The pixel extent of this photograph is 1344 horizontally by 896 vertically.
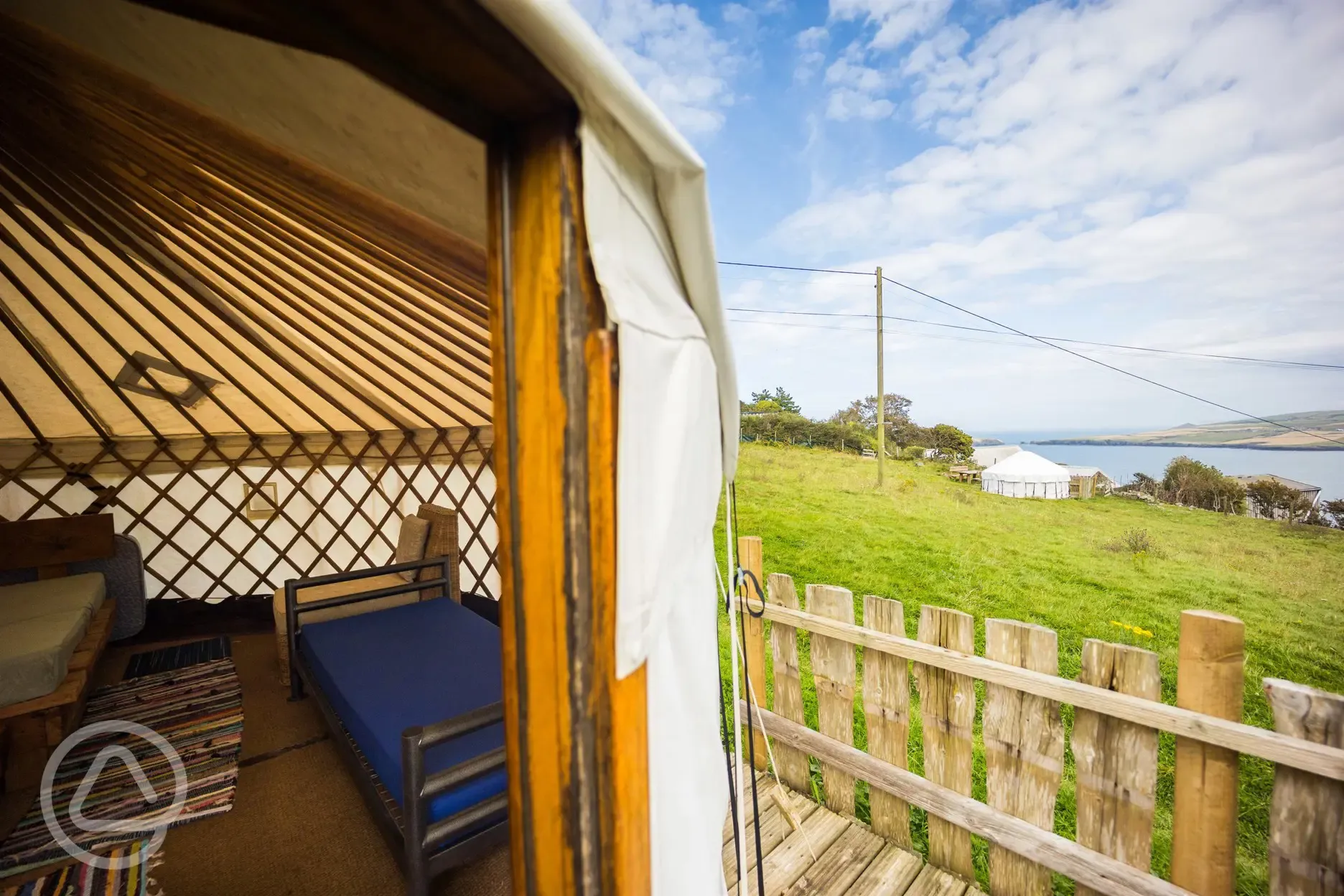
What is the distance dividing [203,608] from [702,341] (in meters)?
4.28

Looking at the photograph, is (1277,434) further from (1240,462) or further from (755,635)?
(755,635)

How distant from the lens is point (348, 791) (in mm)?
1862

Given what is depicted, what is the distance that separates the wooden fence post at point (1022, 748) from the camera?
134 centimetres

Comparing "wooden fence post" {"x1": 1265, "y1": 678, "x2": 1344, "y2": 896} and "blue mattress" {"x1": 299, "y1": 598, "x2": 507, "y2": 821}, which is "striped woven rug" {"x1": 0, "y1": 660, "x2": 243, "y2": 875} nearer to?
"blue mattress" {"x1": 299, "y1": 598, "x2": 507, "y2": 821}

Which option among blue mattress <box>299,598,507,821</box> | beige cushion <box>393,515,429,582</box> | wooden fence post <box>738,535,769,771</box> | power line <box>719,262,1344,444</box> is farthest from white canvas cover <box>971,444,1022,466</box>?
blue mattress <box>299,598,507,821</box>

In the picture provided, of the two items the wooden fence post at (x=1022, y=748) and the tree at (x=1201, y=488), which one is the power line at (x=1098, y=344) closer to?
the tree at (x=1201, y=488)

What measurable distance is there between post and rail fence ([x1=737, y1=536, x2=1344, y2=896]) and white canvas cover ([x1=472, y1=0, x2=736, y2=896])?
0.68 metres

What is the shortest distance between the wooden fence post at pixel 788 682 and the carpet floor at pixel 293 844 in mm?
966

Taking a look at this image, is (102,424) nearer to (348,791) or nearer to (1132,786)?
(348,791)

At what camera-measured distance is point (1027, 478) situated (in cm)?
998

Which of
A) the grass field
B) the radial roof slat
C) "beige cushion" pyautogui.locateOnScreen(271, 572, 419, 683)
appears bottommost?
→ the grass field

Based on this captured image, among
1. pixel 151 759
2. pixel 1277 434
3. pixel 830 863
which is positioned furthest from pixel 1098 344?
pixel 151 759

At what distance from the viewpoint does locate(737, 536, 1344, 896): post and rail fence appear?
1.06 metres

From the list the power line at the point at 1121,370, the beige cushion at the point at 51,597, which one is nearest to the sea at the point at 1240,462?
the power line at the point at 1121,370
